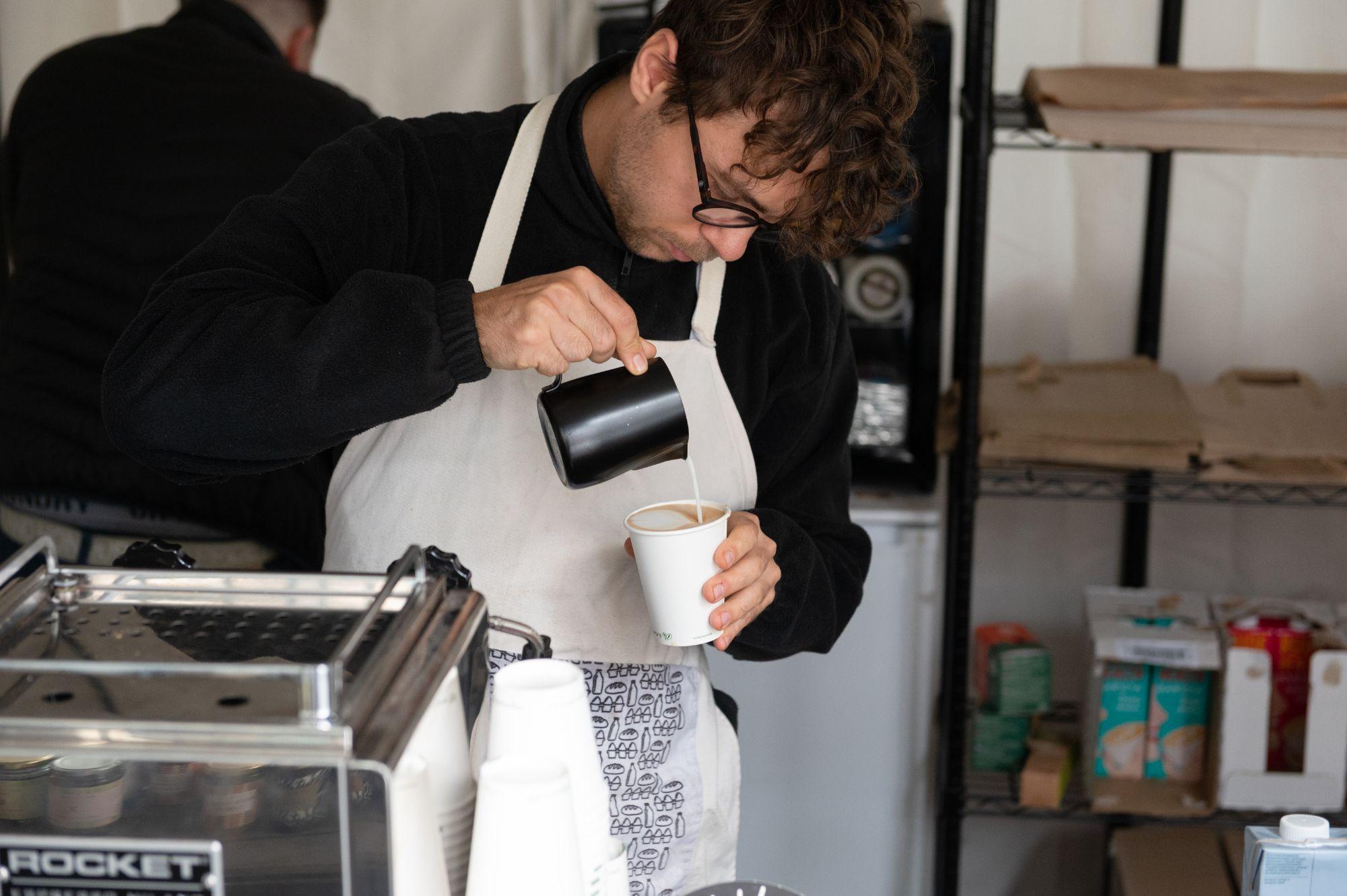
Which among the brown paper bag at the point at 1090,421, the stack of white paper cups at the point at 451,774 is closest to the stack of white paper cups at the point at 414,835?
the stack of white paper cups at the point at 451,774

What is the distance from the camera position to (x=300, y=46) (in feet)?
7.36

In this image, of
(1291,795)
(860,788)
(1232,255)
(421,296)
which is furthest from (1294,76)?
(421,296)

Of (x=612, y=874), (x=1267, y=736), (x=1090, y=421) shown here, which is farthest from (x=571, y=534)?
(x=1267, y=736)

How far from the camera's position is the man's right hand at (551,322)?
0.99 meters

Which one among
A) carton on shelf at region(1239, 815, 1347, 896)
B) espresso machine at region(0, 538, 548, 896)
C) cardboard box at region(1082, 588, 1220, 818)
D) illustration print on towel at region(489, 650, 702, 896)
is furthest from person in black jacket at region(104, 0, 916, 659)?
cardboard box at region(1082, 588, 1220, 818)

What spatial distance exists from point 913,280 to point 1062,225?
1.42ft

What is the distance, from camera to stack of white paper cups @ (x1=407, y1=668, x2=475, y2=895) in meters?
0.69

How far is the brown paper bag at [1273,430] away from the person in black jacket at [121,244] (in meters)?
1.34

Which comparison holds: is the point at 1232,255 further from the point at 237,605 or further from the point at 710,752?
the point at 237,605

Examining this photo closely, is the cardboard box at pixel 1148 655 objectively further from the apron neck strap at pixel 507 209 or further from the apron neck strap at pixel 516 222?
the apron neck strap at pixel 507 209

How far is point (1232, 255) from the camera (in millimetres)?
2391

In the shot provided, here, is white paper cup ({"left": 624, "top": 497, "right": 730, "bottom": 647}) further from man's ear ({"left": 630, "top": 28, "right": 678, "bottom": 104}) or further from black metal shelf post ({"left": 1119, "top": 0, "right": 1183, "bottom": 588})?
black metal shelf post ({"left": 1119, "top": 0, "right": 1183, "bottom": 588})

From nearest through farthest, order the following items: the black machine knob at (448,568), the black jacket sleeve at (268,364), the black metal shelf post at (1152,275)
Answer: the black machine knob at (448,568)
the black jacket sleeve at (268,364)
the black metal shelf post at (1152,275)

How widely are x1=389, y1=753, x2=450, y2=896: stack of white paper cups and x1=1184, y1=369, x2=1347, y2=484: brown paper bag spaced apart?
163 centimetres
